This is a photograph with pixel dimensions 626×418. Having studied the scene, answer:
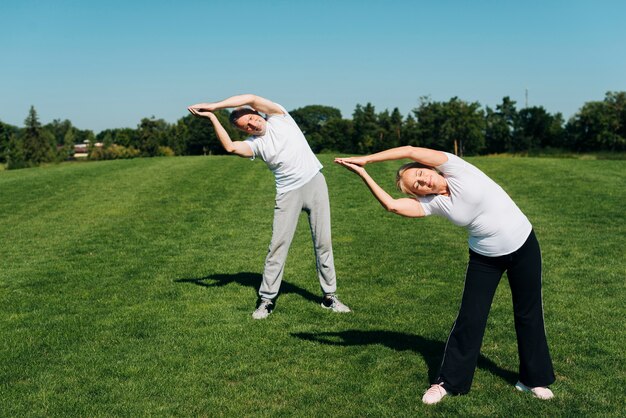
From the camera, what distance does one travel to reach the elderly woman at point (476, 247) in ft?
15.0

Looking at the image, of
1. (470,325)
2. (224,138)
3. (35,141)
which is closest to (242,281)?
(224,138)

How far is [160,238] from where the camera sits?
12.9 meters

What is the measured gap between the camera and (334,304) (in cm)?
747

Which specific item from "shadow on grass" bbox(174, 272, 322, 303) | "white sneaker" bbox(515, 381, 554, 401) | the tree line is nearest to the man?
"shadow on grass" bbox(174, 272, 322, 303)

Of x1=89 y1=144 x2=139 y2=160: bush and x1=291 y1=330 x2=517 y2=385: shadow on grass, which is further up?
x1=291 y1=330 x2=517 y2=385: shadow on grass

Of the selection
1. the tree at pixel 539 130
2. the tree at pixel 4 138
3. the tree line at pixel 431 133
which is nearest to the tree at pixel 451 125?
the tree line at pixel 431 133

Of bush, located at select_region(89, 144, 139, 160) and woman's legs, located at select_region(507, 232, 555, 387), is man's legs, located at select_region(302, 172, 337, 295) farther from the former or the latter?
bush, located at select_region(89, 144, 139, 160)

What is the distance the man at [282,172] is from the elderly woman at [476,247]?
1.96 metres

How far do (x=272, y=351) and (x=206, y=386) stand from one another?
3.23ft

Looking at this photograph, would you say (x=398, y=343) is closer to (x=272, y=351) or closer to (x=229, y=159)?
(x=272, y=351)

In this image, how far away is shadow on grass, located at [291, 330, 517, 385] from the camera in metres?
5.69

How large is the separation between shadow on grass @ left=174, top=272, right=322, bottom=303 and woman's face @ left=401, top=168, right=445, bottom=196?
3.86m

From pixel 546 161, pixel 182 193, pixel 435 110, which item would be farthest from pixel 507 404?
pixel 435 110

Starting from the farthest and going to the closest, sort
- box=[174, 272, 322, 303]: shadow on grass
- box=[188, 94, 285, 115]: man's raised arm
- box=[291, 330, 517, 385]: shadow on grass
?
1. box=[174, 272, 322, 303]: shadow on grass
2. box=[188, 94, 285, 115]: man's raised arm
3. box=[291, 330, 517, 385]: shadow on grass
